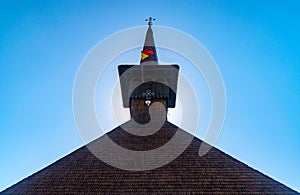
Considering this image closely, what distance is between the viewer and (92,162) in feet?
28.2

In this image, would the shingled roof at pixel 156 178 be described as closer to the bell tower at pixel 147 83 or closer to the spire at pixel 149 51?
the bell tower at pixel 147 83

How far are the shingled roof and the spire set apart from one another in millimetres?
8289

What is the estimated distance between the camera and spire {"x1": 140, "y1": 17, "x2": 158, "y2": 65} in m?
17.1

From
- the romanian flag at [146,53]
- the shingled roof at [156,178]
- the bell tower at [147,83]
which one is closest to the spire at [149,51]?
the romanian flag at [146,53]

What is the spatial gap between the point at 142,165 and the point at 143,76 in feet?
22.9

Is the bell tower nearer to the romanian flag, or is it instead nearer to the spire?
the spire

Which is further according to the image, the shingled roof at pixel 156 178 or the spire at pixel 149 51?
the spire at pixel 149 51

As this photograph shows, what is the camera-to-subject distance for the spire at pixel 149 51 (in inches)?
674

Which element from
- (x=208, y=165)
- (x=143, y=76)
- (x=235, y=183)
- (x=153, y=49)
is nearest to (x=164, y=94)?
(x=143, y=76)

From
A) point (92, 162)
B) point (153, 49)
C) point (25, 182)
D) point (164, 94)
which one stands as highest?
point (153, 49)

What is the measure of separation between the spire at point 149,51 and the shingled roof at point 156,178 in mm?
8289

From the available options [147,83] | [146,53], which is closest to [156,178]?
[147,83]

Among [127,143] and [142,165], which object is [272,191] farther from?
[127,143]

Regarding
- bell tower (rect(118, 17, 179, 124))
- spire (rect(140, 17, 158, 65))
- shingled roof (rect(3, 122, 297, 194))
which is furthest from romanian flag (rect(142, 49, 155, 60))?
shingled roof (rect(3, 122, 297, 194))
